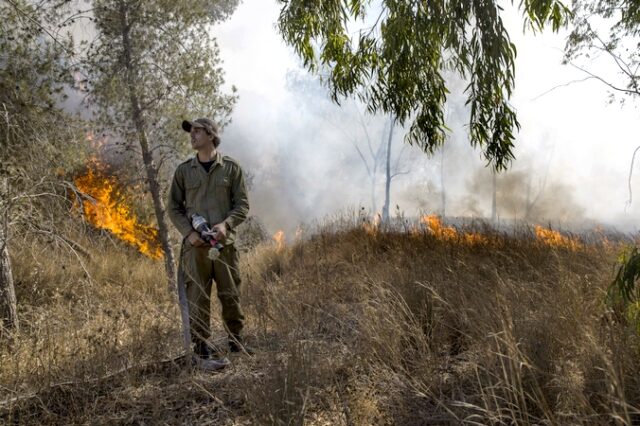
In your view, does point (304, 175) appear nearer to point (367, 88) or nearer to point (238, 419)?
point (367, 88)

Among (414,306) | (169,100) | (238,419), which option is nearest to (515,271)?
(414,306)

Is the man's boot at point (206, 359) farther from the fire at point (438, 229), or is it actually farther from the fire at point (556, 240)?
the fire at point (438, 229)

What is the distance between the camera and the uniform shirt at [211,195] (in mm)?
4371

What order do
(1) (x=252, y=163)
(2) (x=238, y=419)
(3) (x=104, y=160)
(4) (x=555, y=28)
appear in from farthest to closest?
1. (1) (x=252, y=163)
2. (3) (x=104, y=160)
3. (4) (x=555, y=28)
4. (2) (x=238, y=419)

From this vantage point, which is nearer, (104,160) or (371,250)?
(371,250)

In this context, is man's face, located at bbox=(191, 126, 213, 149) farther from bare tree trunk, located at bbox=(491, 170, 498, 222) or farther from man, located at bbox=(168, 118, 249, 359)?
bare tree trunk, located at bbox=(491, 170, 498, 222)

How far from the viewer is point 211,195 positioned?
439 cm

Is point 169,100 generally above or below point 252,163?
below

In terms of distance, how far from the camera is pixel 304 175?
4169 centimetres

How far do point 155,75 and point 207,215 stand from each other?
596 centimetres

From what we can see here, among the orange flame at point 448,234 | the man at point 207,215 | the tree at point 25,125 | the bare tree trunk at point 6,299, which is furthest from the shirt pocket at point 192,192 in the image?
the orange flame at point 448,234

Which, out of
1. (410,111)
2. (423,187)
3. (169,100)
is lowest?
(410,111)

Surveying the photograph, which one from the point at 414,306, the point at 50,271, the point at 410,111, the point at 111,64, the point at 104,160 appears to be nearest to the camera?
the point at 414,306

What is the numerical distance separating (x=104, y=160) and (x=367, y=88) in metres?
9.76
